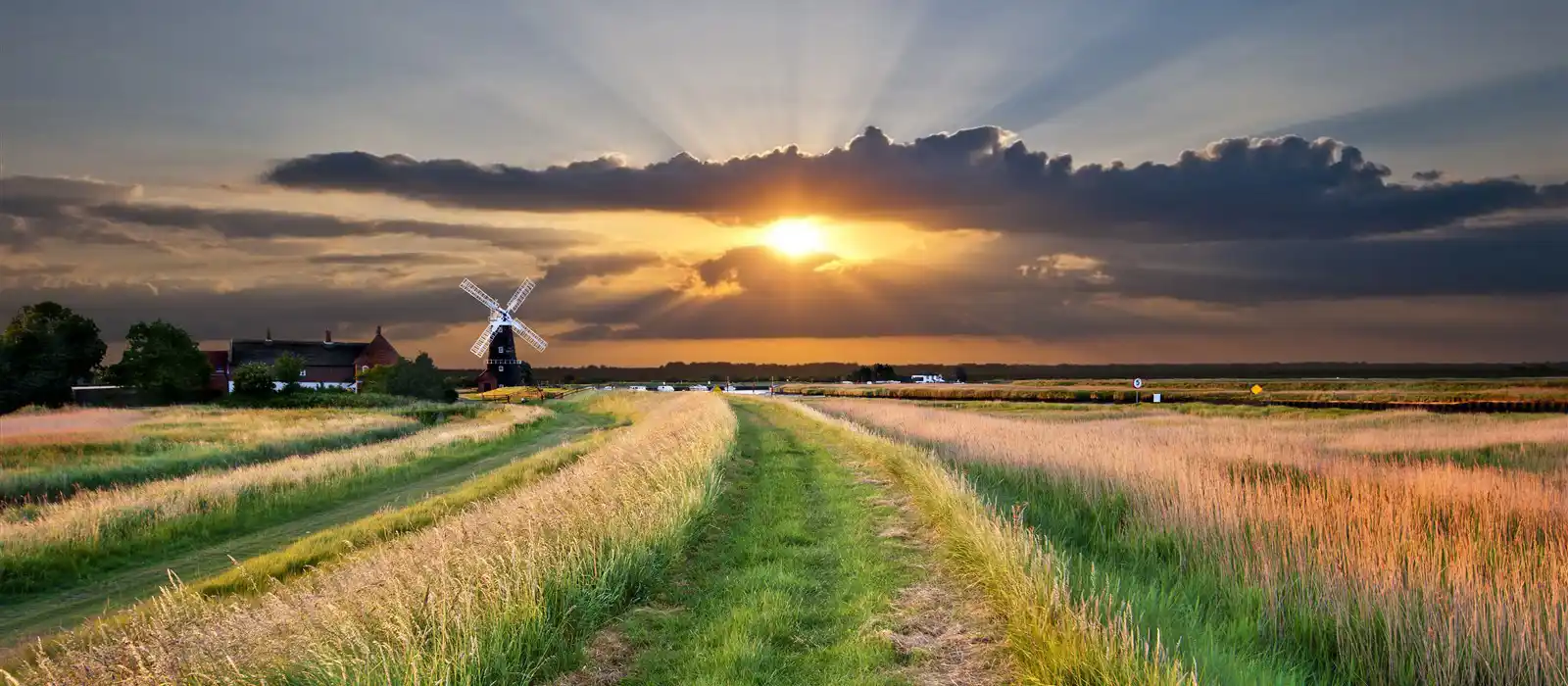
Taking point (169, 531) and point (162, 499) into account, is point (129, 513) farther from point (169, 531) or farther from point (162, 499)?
point (162, 499)

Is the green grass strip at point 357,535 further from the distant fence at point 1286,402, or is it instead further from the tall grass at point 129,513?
the distant fence at point 1286,402

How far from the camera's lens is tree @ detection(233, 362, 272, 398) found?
65938 millimetres

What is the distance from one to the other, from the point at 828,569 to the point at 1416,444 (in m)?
22.8

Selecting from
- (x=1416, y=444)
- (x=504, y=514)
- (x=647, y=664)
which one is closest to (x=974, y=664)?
(x=647, y=664)

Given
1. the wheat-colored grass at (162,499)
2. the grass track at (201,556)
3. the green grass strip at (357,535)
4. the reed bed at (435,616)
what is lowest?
the grass track at (201,556)

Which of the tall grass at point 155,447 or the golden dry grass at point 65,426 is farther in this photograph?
the golden dry grass at point 65,426

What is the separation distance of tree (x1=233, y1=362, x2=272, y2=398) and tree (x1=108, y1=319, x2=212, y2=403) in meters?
4.05

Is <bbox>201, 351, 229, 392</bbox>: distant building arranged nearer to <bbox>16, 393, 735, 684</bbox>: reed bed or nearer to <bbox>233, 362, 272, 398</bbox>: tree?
<bbox>233, 362, 272, 398</bbox>: tree

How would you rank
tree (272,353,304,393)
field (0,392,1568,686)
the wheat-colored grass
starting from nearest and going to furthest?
1. field (0,392,1568,686)
2. the wheat-colored grass
3. tree (272,353,304,393)

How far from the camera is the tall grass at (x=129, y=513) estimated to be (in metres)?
14.8

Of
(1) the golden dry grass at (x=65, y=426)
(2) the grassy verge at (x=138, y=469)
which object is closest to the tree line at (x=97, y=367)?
(1) the golden dry grass at (x=65, y=426)

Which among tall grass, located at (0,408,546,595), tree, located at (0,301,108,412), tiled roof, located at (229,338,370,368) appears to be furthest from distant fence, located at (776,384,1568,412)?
tiled roof, located at (229,338,370,368)

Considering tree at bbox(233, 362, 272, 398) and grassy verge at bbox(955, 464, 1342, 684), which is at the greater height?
tree at bbox(233, 362, 272, 398)

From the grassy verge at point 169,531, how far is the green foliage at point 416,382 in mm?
54995
